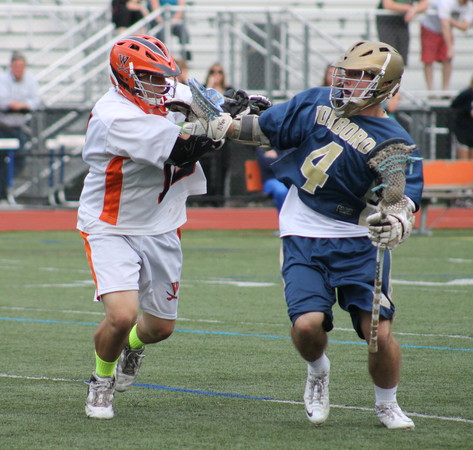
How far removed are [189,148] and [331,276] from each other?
0.84 m

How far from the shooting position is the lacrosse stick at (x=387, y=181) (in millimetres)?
4617

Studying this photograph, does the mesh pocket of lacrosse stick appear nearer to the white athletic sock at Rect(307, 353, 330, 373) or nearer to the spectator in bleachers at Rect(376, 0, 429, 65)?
the white athletic sock at Rect(307, 353, 330, 373)

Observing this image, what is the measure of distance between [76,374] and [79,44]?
1425 cm

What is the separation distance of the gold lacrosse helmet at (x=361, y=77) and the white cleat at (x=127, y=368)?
5.36 feet

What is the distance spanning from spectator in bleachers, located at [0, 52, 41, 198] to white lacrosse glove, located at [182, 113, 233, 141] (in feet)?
38.7

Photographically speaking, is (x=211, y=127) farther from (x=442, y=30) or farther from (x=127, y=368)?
(x=442, y=30)

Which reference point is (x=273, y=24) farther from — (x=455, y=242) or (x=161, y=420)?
(x=161, y=420)

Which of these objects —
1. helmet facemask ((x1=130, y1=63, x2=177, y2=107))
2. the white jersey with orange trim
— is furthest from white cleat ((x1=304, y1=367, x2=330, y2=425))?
helmet facemask ((x1=130, y1=63, x2=177, y2=107))

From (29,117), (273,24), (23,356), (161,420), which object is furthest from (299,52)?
(161,420)

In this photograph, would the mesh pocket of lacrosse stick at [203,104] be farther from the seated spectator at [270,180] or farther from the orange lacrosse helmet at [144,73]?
the seated spectator at [270,180]

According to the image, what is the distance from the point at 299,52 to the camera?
19.9 m

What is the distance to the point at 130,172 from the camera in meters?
5.14

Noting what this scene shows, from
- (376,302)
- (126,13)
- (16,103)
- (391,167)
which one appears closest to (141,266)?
(376,302)

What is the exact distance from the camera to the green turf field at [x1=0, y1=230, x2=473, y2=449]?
181 inches
